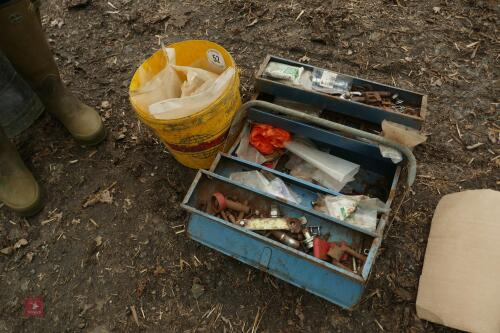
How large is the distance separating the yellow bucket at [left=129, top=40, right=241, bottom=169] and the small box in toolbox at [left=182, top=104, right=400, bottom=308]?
0.43 ft

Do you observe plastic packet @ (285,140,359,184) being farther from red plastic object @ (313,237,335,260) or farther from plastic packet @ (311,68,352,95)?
red plastic object @ (313,237,335,260)

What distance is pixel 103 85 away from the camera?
2.70 m

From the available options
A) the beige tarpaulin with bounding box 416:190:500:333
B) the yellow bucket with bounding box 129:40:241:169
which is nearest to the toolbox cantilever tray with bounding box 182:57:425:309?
the yellow bucket with bounding box 129:40:241:169

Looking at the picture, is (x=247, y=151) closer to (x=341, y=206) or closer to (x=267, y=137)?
(x=267, y=137)

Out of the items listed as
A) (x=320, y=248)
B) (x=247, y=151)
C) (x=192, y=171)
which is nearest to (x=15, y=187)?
(x=192, y=171)

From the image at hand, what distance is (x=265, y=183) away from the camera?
182 cm

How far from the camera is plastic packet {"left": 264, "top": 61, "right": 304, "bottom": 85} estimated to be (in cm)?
199

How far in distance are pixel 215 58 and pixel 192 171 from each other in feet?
2.32

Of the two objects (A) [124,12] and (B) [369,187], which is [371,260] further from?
(A) [124,12]

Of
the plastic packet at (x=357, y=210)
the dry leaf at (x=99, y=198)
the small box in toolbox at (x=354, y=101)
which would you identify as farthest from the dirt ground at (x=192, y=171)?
the small box in toolbox at (x=354, y=101)

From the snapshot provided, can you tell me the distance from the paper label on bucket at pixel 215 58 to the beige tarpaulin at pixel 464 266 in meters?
1.41

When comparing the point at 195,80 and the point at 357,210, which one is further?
the point at 195,80

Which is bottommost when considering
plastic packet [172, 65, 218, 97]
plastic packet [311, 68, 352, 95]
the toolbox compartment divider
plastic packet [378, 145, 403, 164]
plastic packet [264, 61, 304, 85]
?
the toolbox compartment divider

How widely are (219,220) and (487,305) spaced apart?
1.25 metres
